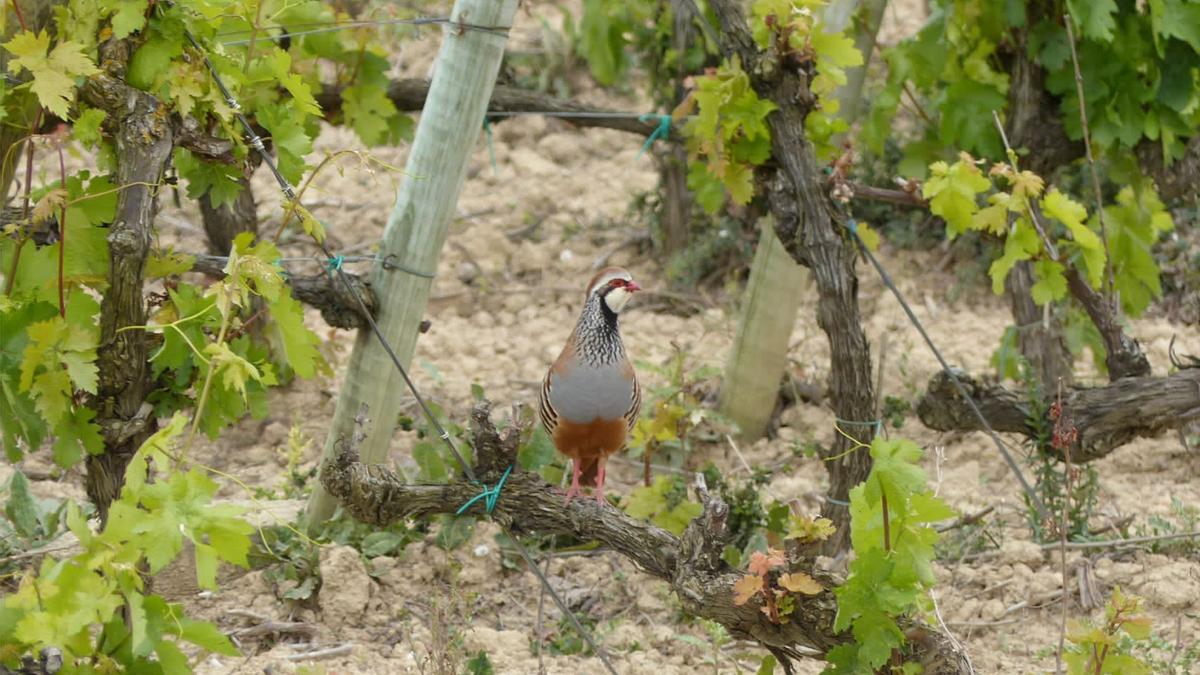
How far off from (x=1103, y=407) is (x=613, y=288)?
186cm

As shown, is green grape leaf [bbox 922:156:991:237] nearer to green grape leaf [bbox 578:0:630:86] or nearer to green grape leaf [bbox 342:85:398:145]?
green grape leaf [bbox 342:85:398:145]

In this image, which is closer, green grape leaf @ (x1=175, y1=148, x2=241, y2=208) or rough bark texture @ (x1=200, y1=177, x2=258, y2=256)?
green grape leaf @ (x1=175, y1=148, x2=241, y2=208)

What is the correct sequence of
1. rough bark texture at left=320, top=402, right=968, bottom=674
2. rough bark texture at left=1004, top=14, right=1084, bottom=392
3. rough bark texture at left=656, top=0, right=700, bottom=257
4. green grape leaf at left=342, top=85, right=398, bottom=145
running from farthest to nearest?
rough bark texture at left=656, top=0, right=700, bottom=257 → rough bark texture at left=1004, top=14, right=1084, bottom=392 → green grape leaf at left=342, top=85, right=398, bottom=145 → rough bark texture at left=320, top=402, right=968, bottom=674

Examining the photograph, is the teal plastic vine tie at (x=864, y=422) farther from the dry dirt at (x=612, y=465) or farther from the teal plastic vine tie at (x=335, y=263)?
the teal plastic vine tie at (x=335, y=263)

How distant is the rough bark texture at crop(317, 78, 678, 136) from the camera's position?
18.2 ft

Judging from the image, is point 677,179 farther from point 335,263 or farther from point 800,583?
point 800,583

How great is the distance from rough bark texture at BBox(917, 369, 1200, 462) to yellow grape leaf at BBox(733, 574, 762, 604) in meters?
1.93

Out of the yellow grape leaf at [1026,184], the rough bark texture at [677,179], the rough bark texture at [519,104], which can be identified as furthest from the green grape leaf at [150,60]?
the rough bark texture at [677,179]

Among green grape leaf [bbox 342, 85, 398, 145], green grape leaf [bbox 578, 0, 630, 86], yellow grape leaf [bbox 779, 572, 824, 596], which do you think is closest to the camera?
yellow grape leaf [bbox 779, 572, 824, 596]

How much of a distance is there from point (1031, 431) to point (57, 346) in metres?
3.21

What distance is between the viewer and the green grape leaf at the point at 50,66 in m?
3.08

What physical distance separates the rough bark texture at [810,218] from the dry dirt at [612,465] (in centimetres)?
55

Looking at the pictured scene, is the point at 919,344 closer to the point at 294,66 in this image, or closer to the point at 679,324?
the point at 679,324

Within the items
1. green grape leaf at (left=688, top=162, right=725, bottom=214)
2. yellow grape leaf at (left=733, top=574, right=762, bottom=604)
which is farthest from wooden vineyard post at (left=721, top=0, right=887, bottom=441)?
yellow grape leaf at (left=733, top=574, right=762, bottom=604)
